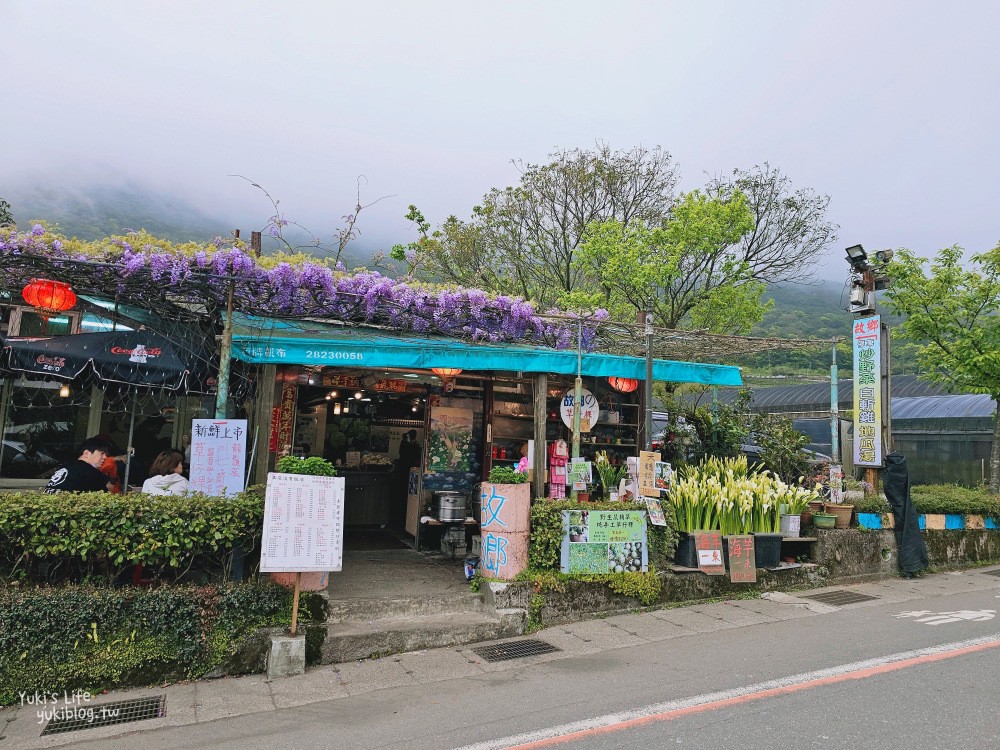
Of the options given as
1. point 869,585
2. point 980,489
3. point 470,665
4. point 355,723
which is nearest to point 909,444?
point 980,489

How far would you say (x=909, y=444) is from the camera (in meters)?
18.5

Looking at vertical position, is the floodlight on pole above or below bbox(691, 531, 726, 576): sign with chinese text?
above

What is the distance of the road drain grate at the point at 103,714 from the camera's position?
15.4 ft

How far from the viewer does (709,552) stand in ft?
27.6

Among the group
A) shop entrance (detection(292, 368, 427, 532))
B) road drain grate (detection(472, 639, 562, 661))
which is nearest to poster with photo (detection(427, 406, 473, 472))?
→ shop entrance (detection(292, 368, 427, 532))

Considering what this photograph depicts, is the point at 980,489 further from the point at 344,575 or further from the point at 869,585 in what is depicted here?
the point at 344,575

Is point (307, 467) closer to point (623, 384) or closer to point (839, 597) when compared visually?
point (623, 384)

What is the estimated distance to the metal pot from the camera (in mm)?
9047

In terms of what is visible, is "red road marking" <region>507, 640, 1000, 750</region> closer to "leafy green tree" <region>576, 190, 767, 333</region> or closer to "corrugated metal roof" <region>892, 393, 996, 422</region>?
"leafy green tree" <region>576, 190, 767, 333</region>

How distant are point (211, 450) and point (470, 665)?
345 cm

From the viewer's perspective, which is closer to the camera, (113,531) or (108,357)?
(113,531)

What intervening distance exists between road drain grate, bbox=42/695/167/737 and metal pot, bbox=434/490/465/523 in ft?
14.5

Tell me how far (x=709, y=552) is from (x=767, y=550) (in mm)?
1147

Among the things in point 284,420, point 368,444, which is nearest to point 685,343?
point 368,444
